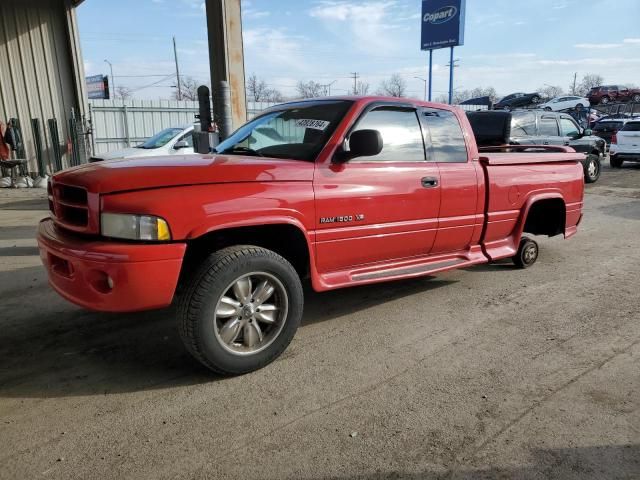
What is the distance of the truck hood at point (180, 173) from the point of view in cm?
286

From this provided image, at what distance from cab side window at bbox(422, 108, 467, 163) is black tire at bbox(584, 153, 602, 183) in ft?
36.2

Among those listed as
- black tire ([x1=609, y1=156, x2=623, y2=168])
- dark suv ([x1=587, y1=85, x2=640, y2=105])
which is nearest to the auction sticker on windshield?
black tire ([x1=609, y1=156, x2=623, y2=168])

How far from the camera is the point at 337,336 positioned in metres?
3.84

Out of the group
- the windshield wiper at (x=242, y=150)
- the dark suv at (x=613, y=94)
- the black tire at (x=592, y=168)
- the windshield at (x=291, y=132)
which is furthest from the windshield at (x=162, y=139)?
the dark suv at (x=613, y=94)

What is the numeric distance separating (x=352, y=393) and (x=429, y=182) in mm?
1975

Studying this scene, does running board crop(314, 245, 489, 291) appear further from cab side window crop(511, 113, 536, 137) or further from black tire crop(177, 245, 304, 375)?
cab side window crop(511, 113, 536, 137)

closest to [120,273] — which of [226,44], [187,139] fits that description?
[226,44]

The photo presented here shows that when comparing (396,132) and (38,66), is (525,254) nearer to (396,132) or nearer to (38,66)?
→ (396,132)

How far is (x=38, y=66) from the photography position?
44.3 ft

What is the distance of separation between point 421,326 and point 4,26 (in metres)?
14.2

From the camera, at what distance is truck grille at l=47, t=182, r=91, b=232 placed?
2.96 m

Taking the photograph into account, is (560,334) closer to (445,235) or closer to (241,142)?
(445,235)

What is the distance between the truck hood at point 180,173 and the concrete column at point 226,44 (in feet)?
14.0

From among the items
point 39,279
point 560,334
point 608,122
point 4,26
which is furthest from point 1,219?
point 608,122
